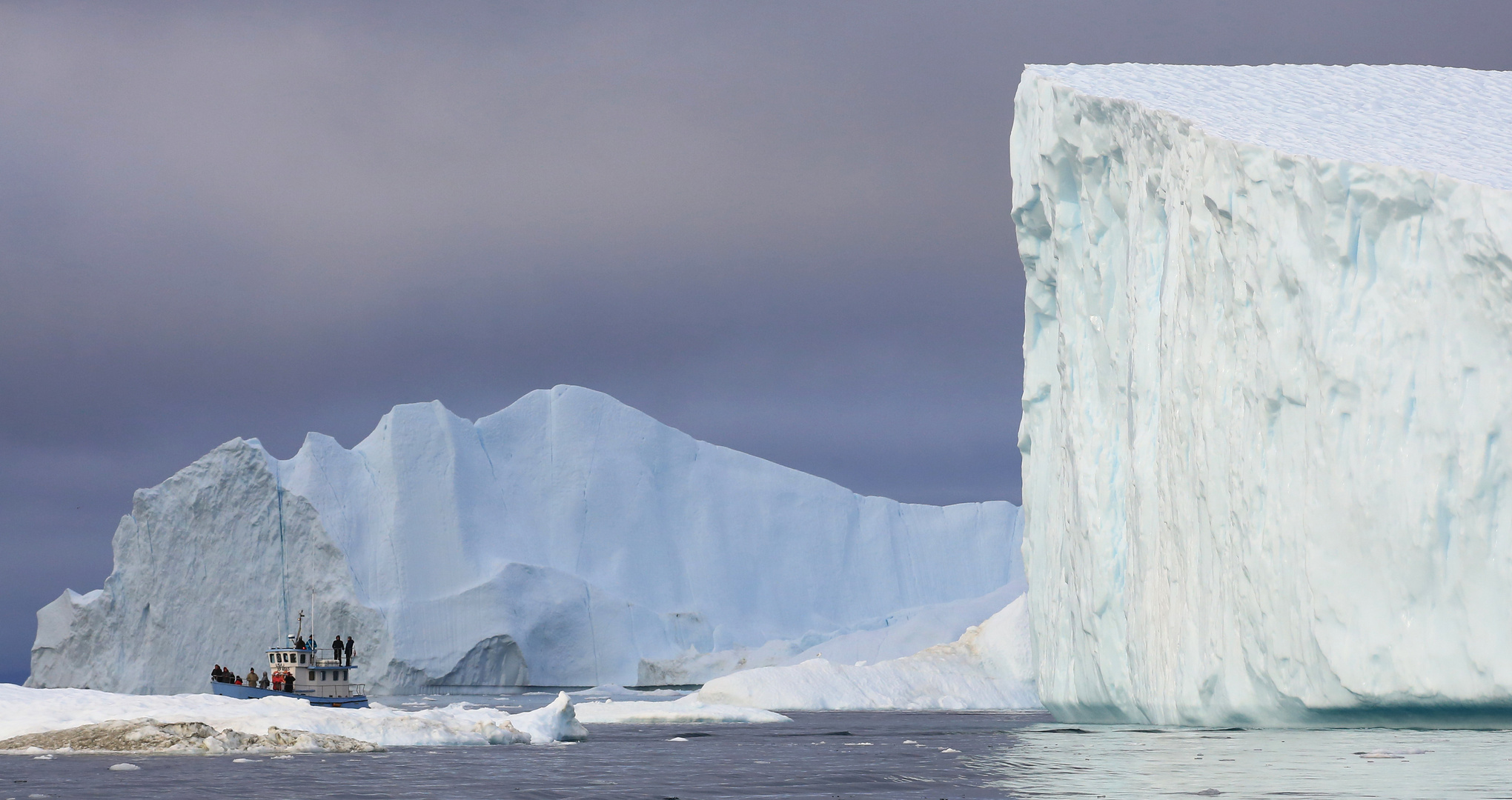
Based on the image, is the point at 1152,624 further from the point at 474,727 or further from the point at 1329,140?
the point at 474,727

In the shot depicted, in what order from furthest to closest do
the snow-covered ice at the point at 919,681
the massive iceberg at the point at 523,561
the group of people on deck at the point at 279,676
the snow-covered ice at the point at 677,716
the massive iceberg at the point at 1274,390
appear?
the massive iceberg at the point at 523,561 → the snow-covered ice at the point at 919,681 → the group of people on deck at the point at 279,676 → the snow-covered ice at the point at 677,716 → the massive iceberg at the point at 1274,390


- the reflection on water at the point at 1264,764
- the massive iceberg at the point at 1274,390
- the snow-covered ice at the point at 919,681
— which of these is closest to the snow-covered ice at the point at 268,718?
the reflection on water at the point at 1264,764

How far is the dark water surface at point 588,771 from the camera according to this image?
406 inches

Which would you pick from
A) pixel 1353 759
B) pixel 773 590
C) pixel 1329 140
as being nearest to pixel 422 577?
pixel 773 590

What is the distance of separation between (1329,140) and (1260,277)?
1545mm

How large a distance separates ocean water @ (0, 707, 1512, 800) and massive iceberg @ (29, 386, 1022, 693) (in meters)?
23.7

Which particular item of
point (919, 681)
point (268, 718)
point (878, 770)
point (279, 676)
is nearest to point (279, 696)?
point (279, 676)

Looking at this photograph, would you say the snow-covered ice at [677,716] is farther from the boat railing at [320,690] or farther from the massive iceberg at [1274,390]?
the massive iceberg at [1274,390]

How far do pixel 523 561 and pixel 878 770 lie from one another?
3331 cm

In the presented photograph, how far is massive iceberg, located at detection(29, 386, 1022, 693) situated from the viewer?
41.6 m

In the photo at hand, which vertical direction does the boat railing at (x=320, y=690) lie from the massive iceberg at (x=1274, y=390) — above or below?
below

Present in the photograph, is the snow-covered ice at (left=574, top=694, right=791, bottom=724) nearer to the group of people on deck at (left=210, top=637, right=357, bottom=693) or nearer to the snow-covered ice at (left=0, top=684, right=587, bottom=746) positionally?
the group of people on deck at (left=210, top=637, right=357, bottom=693)

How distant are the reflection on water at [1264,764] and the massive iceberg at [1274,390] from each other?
970 millimetres

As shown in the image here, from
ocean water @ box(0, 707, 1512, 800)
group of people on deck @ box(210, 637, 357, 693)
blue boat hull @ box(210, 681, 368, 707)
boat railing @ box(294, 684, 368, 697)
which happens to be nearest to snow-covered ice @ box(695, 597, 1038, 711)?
blue boat hull @ box(210, 681, 368, 707)
